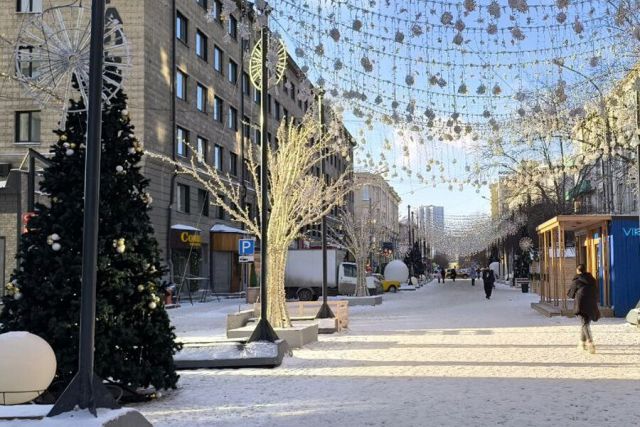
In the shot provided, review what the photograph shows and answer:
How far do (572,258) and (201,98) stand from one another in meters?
23.5

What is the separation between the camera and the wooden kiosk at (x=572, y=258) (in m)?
21.1

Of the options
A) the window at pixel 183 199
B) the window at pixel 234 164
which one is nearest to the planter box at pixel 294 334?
the window at pixel 183 199

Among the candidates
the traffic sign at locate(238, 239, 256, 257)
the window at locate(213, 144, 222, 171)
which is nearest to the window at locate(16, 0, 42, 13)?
the window at locate(213, 144, 222, 171)

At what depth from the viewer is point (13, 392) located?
21.4 feet

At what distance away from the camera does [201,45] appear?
134ft

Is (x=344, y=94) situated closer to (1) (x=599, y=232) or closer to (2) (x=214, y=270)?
(1) (x=599, y=232)

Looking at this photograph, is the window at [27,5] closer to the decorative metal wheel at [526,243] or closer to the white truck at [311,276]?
the white truck at [311,276]

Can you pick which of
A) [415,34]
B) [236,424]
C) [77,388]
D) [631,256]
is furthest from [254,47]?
[631,256]

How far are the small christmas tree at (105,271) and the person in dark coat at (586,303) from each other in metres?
7.92

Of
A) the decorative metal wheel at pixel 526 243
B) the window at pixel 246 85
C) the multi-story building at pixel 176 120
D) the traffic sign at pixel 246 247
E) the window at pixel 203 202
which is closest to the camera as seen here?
the traffic sign at pixel 246 247

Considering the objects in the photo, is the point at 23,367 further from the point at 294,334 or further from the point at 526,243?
the point at 526,243

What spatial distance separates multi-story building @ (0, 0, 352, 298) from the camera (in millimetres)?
32250

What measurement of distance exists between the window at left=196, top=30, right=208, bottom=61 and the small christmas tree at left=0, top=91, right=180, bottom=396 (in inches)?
1293

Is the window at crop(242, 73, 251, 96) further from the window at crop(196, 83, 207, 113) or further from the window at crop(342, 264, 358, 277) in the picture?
the window at crop(342, 264, 358, 277)
